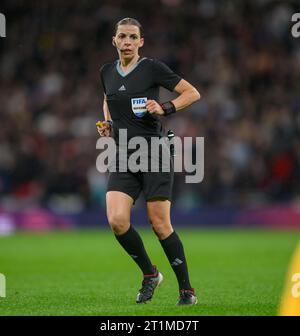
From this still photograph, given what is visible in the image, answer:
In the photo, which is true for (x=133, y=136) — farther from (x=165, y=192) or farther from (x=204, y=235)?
(x=204, y=235)

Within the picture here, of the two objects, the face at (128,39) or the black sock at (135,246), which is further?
the black sock at (135,246)

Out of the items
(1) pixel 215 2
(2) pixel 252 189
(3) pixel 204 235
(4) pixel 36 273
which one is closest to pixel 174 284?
(4) pixel 36 273

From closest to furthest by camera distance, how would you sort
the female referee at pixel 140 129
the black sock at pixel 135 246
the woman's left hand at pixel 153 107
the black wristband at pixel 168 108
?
the woman's left hand at pixel 153 107 → the black wristband at pixel 168 108 → the female referee at pixel 140 129 → the black sock at pixel 135 246

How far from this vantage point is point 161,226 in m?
8.59

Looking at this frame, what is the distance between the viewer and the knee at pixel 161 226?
28.1 feet

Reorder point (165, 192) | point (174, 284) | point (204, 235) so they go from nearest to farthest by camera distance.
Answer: point (165, 192) < point (174, 284) < point (204, 235)

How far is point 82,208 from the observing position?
21.0m

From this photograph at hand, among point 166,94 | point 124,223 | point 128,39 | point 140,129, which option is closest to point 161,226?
point 124,223

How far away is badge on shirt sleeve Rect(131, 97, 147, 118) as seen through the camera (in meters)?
8.59

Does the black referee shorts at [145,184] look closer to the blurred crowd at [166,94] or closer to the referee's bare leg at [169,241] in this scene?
the referee's bare leg at [169,241]

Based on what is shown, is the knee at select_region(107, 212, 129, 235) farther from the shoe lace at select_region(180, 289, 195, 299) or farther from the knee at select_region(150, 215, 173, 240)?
the shoe lace at select_region(180, 289, 195, 299)

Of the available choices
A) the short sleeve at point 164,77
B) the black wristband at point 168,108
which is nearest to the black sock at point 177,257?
the black wristband at point 168,108

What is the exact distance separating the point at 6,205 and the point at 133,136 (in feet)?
41.8

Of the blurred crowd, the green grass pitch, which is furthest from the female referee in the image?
the blurred crowd
